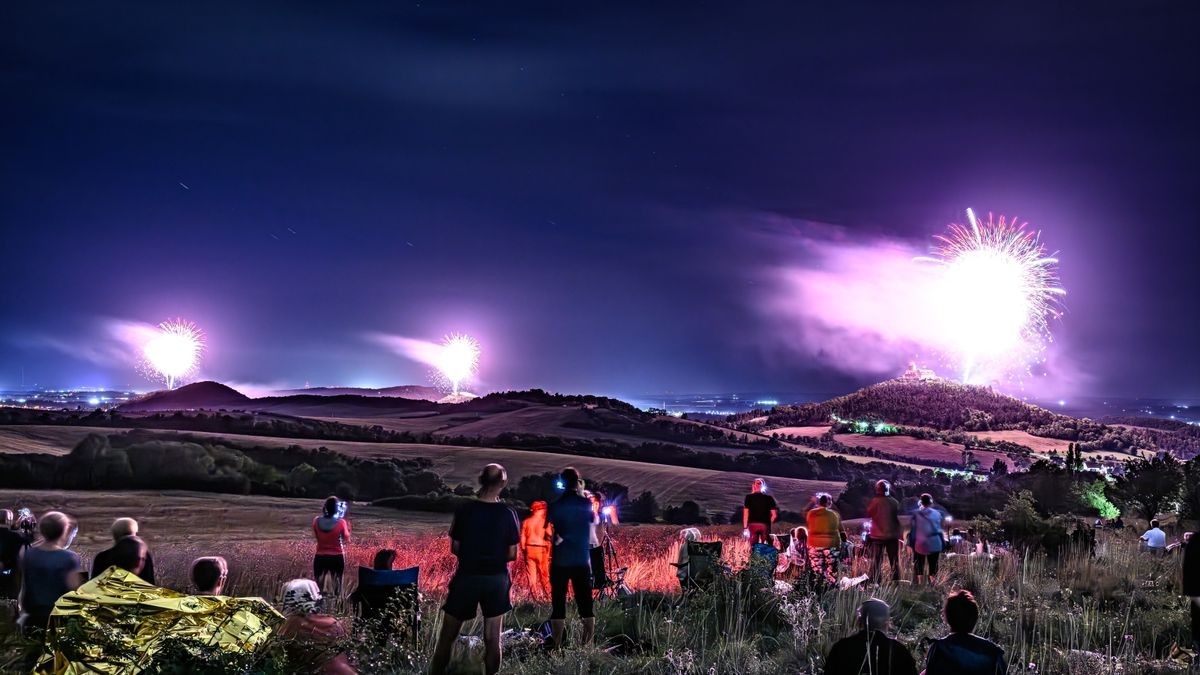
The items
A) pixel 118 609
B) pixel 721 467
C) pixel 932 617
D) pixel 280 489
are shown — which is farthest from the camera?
pixel 721 467

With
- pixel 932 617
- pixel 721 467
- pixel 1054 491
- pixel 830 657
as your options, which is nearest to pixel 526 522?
pixel 932 617

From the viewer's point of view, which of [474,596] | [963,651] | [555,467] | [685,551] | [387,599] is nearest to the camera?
[963,651]

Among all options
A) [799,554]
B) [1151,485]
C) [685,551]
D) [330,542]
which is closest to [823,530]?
[799,554]

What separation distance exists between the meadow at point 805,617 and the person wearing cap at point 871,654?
1.89 metres

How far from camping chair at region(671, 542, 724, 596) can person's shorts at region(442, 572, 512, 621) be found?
4.16 metres

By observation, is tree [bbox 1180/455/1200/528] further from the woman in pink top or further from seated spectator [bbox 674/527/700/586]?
the woman in pink top

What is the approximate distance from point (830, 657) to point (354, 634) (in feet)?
13.4

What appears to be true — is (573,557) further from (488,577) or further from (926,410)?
(926,410)

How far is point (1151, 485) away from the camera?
35156 millimetres

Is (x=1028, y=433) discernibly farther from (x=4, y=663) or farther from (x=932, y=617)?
(x=4, y=663)

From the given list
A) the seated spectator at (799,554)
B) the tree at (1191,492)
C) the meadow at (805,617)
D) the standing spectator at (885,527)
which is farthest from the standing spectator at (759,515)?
the tree at (1191,492)

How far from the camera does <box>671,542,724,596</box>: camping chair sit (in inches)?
458

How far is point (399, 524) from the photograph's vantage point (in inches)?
1523

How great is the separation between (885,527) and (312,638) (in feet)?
32.6
